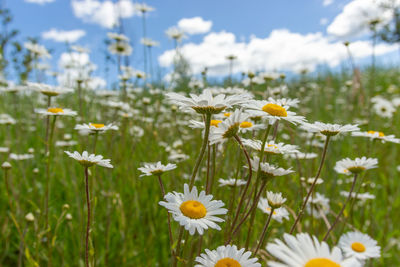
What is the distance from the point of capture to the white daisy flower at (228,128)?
0.94 m

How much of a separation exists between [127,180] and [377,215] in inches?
90.8

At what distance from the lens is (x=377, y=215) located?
282 cm

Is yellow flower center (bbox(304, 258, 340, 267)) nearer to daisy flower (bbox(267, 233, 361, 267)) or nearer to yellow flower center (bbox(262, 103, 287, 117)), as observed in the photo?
daisy flower (bbox(267, 233, 361, 267))

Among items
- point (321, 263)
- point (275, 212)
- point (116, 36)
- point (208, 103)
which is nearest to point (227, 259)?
point (321, 263)

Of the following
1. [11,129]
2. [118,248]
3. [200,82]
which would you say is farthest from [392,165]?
[11,129]

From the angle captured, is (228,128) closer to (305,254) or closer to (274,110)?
(274,110)

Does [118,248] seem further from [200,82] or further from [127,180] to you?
[200,82]

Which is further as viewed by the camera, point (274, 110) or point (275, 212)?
point (275, 212)

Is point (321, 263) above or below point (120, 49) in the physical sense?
below

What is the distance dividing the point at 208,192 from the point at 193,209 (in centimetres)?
19

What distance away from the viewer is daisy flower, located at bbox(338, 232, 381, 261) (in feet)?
3.73

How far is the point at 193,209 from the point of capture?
2.88 feet

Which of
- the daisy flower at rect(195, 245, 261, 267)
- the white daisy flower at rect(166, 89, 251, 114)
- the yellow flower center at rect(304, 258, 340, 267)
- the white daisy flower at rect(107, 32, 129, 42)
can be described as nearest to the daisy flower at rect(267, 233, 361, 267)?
the yellow flower center at rect(304, 258, 340, 267)

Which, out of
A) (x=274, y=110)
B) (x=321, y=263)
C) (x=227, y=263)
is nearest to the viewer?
(x=321, y=263)
